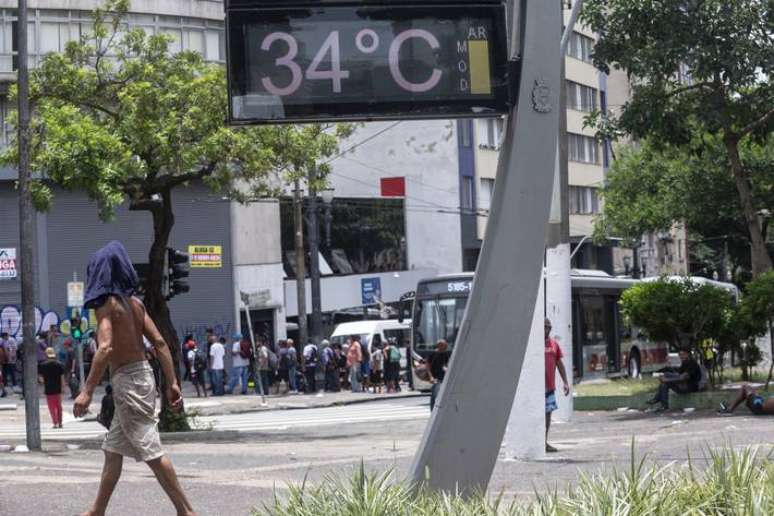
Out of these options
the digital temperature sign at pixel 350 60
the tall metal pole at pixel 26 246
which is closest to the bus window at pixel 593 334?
the tall metal pole at pixel 26 246

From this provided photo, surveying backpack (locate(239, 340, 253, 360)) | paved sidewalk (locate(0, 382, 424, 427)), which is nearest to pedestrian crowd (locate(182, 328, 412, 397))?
backpack (locate(239, 340, 253, 360))

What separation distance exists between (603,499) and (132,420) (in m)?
3.83

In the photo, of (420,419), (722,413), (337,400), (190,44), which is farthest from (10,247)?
(722,413)

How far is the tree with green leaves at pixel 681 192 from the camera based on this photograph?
131ft

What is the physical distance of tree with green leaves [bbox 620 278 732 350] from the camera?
2842 cm

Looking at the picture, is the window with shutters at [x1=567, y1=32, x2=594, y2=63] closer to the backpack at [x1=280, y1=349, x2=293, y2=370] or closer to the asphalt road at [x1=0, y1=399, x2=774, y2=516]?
the backpack at [x1=280, y1=349, x2=293, y2=370]

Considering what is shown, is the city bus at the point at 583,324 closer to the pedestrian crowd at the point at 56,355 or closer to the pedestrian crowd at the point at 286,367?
the pedestrian crowd at the point at 286,367

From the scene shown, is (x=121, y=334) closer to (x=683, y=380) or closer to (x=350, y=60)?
(x=350, y=60)

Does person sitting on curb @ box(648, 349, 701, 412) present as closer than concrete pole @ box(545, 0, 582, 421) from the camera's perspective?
No

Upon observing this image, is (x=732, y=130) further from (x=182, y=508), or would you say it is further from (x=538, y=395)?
(x=182, y=508)

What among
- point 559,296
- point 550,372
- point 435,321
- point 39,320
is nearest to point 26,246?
point 550,372

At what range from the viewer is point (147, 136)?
2112cm

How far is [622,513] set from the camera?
5.93m

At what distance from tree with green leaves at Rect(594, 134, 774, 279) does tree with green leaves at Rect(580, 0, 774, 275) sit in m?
6.59
